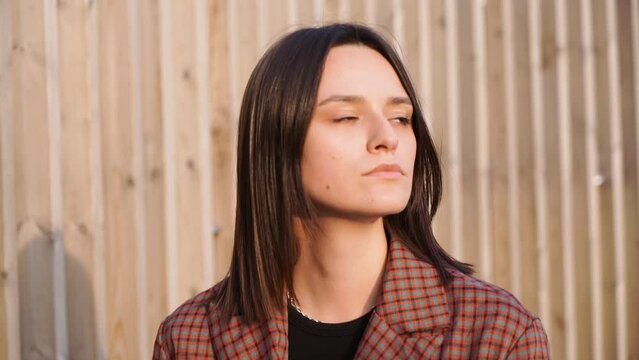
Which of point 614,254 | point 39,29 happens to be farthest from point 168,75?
point 614,254

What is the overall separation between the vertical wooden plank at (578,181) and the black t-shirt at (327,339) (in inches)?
90.3

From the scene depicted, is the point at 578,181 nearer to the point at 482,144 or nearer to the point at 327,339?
the point at 482,144

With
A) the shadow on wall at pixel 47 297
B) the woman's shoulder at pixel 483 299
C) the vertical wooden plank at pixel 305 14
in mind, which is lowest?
the shadow on wall at pixel 47 297

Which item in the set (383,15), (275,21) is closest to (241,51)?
(275,21)

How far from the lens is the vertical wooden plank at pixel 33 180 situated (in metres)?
3.69

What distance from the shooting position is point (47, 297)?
3.72 meters

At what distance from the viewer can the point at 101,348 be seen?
12.3 feet

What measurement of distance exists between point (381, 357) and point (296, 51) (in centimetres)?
76

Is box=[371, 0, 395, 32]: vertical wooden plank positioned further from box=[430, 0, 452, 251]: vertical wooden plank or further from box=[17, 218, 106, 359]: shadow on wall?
box=[17, 218, 106, 359]: shadow on wall

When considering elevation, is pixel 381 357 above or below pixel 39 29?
below

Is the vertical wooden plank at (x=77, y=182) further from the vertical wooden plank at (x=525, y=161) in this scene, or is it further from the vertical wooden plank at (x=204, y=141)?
the vertical wooden plank at (x=525, y=161)

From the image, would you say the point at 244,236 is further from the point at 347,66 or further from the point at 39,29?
the point at 39,29

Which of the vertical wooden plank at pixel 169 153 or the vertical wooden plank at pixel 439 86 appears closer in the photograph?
the vertical wooden plank at pixel 169 153

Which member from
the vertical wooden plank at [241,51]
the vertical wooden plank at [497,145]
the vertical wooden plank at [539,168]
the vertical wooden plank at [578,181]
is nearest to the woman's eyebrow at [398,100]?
Answer: the vertical wooden plank at [241,51]
